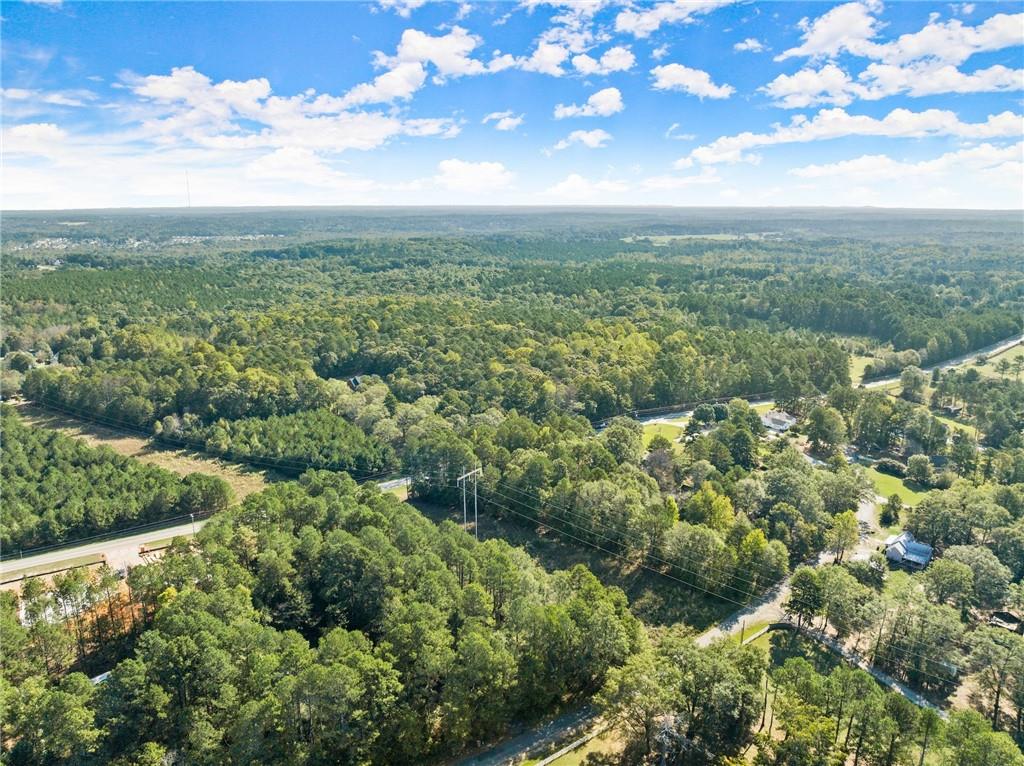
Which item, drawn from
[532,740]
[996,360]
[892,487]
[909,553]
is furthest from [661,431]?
[996,360]

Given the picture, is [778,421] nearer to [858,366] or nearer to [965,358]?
[858,366]

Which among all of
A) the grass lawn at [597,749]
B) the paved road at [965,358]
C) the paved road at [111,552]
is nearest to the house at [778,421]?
the paved road at [965,358]

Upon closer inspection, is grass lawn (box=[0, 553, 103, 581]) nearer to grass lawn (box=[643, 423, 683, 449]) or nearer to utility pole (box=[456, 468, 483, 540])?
utility pole (box=[456, 468, 483, 540])

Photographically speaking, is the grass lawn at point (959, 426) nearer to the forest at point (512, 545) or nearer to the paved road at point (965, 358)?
the forest at point (512, 545)

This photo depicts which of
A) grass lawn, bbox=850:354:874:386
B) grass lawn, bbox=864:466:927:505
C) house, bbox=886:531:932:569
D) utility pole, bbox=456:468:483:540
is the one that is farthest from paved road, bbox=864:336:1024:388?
utility pole, bbox=456:468:483:540

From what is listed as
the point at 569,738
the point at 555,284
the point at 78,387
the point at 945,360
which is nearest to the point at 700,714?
the point at 569,738

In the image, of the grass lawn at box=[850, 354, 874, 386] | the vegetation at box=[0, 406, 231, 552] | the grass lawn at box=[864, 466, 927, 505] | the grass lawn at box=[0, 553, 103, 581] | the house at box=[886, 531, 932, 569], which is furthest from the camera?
the grass lawn at box=[850, 354, 874, 386]
